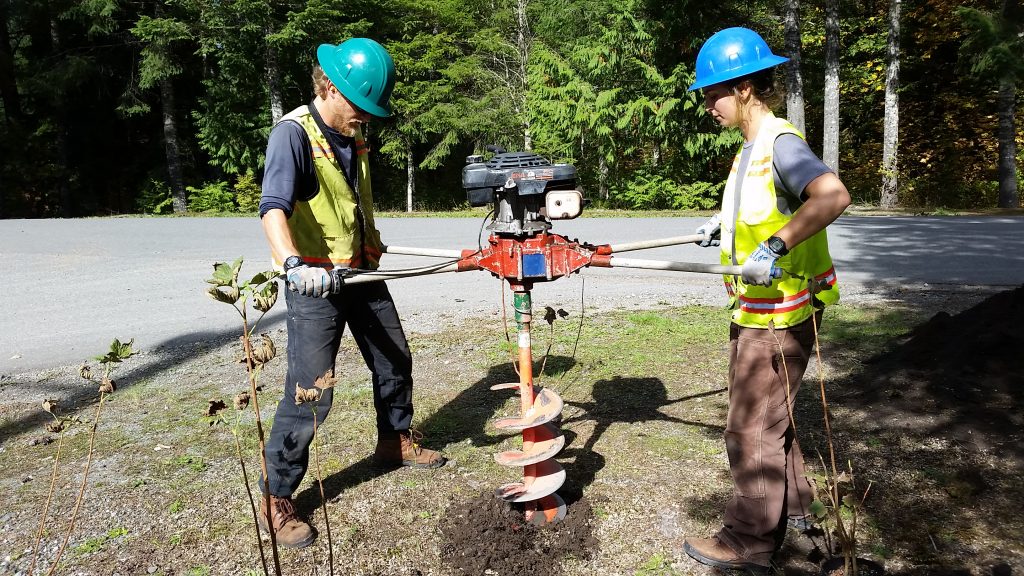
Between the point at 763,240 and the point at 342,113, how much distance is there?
71.3 inches

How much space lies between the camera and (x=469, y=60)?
23.9m

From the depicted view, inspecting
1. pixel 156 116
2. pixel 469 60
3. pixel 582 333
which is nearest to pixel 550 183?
pixel 582 333

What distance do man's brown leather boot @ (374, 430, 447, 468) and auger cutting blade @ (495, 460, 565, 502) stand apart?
0.76 meters

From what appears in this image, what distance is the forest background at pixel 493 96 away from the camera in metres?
19.1

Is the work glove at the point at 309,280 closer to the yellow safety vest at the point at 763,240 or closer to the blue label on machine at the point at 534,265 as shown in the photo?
the blue label on machine at the point at 534,265

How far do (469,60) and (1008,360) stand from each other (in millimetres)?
22039

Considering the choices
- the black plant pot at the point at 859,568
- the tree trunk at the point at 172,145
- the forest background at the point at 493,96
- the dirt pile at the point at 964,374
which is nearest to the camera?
the black plant pot at the point at 859,568

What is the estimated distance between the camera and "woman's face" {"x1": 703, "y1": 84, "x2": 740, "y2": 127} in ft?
8.54

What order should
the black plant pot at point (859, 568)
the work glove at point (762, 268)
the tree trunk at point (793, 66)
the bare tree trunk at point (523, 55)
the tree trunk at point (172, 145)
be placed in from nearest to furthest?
the work glove at point (762, 268) → the black plant pot at point (859, 568) → the tree trunk at point (793, 66) → the bare tree trunk at point (523, 55) → the tree trunk at point (172, 145)

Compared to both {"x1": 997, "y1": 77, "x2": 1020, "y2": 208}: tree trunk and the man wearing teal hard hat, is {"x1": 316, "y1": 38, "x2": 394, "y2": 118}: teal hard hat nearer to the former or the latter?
the man wearing teal hard hat

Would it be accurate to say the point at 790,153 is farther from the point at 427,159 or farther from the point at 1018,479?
the point at 427,159

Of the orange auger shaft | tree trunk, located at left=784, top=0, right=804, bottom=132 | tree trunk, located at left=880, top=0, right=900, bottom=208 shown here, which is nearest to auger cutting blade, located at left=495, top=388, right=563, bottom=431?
the orange auger shaft

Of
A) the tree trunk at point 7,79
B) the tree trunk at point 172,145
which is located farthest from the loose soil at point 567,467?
the tree trunk at point 7,79

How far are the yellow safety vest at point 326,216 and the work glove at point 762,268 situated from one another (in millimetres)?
1730
